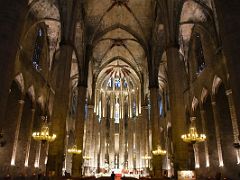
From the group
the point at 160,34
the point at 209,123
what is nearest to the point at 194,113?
the point at 209,123

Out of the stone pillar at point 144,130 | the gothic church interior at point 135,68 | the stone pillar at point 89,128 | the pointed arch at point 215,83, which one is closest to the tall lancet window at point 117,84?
the gothic church interior at point 135,68

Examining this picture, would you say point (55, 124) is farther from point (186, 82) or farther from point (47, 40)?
point (186, 82)

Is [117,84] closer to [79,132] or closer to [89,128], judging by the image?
[89,128]

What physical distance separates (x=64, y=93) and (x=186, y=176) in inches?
353

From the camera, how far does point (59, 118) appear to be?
14.2 metres

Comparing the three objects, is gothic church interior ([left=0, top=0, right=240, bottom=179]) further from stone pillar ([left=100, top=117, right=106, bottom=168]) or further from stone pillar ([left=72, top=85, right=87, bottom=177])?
stone pillar ([left=100, top=117, right=106, bottom=168])

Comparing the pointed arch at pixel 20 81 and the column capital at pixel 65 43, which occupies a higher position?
the column capital at pixel 65 43

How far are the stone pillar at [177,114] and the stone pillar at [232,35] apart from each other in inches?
295

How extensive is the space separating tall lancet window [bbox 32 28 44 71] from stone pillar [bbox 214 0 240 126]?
59.6 ft

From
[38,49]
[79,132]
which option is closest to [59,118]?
[79,132]

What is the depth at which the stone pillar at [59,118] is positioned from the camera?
43.7 feet

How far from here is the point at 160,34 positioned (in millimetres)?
24797

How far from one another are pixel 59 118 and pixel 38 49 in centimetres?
1111

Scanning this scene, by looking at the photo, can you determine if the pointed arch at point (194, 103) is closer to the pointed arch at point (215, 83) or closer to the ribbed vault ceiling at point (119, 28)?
the pointed arch at point (215, 83)
